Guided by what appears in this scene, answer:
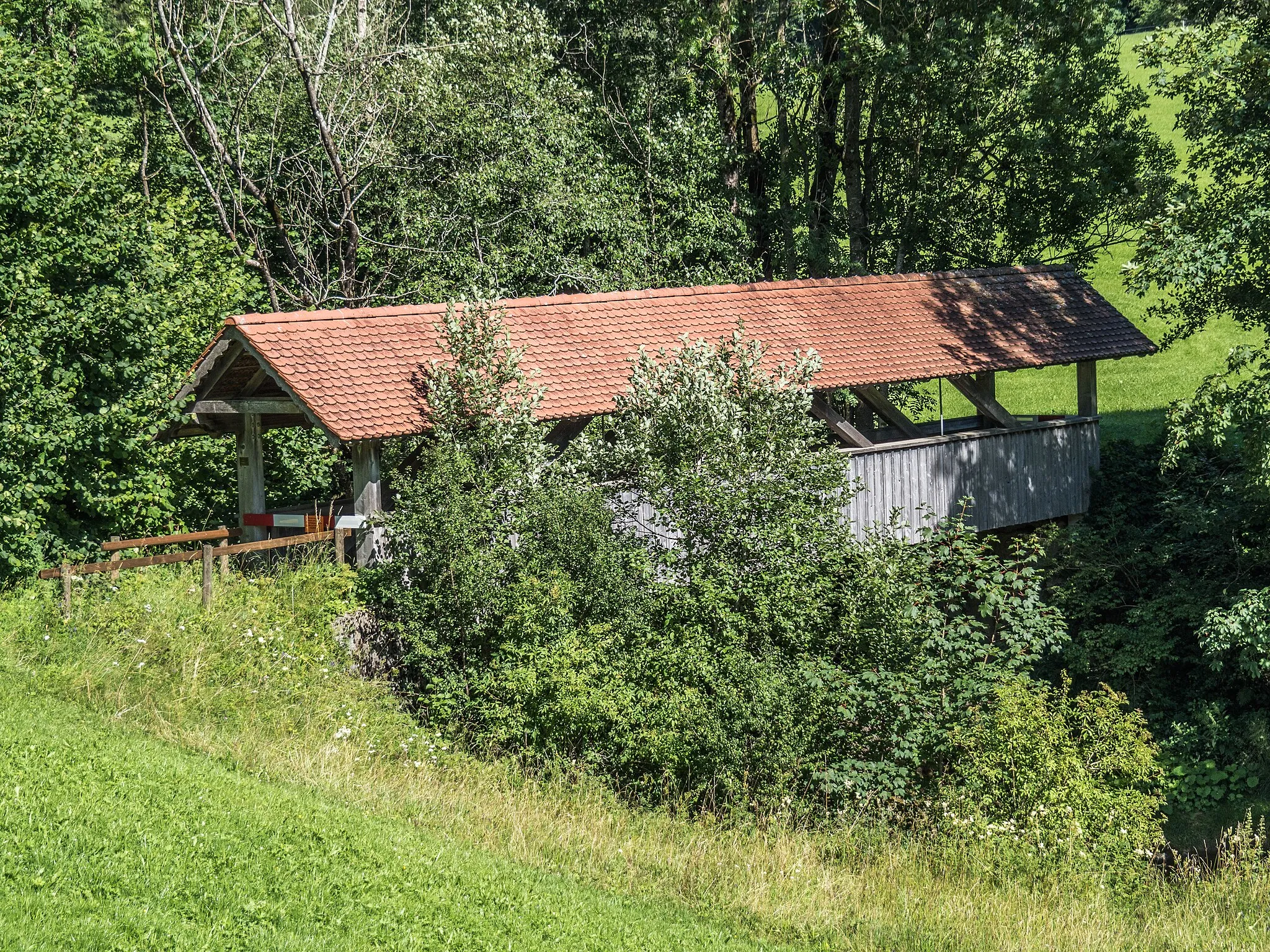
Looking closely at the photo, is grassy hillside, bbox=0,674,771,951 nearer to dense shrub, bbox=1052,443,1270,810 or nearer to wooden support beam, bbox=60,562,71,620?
wooden support beam, bbox=60,562,71,620

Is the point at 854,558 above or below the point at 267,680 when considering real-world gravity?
above

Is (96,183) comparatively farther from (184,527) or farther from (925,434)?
Result: (925,434)

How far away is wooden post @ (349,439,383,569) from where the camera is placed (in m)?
12.9

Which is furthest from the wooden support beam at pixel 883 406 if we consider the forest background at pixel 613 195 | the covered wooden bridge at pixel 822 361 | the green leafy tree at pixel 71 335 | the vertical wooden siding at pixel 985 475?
the green leafy tree at pixel 71 335

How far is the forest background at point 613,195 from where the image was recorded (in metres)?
14.8

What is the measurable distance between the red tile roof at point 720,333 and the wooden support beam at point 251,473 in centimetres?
197

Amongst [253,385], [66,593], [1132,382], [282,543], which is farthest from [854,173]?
[66,593]

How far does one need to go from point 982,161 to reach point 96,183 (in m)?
17.7

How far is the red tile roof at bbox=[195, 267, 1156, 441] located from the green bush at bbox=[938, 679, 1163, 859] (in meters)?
5.71

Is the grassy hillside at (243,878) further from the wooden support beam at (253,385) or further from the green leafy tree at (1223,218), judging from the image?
the green leafy tree at (1223,218)

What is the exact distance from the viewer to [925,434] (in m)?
20.6

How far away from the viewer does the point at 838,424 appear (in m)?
16.2

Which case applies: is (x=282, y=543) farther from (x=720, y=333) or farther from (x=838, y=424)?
(x=838, y=424)

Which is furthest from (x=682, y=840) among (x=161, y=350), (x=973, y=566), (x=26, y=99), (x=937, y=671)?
(x=26, y=99)
